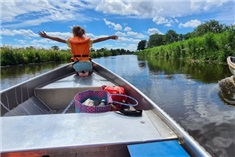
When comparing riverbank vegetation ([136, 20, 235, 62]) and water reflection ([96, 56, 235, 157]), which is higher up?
riverbank vegetation ([136, 20, 235, 62])

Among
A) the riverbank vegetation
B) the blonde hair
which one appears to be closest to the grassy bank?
the riverbank vegetation

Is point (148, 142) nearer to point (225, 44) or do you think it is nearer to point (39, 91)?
point (39, 91)

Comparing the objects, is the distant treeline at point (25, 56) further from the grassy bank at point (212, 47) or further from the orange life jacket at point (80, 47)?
the grassy bank at point (212, 47)

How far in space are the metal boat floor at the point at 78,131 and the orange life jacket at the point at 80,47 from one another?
2.61m

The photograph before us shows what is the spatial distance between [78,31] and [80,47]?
0.31 m

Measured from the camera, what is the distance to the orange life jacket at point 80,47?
4.15m

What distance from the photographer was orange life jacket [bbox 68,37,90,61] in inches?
163

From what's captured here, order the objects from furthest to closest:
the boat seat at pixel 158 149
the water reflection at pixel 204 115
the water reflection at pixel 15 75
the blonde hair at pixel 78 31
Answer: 1. the water reflection at pixel 15 75
2. the blonde hair at pixel 78 31
3. the water reflection at pixel 204 115
4. the boat seat at pixel 158 149

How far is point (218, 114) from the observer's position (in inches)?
179

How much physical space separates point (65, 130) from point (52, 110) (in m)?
1.84

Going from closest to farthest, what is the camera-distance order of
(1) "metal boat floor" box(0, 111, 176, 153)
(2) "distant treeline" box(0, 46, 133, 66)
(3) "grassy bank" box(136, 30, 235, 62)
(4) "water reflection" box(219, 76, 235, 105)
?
1. (1) "metal boat floor" box(0, 111, 176, 153)
2. (4) "water reflection" box(219, 76, 235, 105)
3. (3) "grassy bank" box(136, 30, 235, 62)
4. (2) "distant treeline" box(0, 46, 133, 66)

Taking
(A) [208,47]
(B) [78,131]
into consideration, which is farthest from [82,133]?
(A) [208,47]

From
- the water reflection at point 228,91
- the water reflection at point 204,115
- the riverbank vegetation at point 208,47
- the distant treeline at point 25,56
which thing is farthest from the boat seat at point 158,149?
the distant treeline at point 25,56

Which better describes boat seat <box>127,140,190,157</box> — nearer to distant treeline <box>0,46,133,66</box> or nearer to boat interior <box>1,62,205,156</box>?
boat interior <box>1,62,205,156</box>
